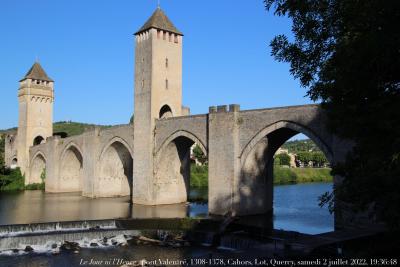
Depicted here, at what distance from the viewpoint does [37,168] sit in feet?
166

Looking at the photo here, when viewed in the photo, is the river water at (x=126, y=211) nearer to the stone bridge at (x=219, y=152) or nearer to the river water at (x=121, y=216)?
the river water at (x=121, y=216)

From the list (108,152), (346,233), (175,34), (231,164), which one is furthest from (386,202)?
(108,152)

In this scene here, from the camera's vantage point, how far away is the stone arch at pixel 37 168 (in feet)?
163

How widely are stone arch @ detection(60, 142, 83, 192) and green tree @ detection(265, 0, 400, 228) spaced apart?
37.0 m

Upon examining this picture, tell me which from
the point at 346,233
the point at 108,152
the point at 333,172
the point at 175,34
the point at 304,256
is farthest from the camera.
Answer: the point at 108,152

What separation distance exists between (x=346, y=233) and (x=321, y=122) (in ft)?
22.1

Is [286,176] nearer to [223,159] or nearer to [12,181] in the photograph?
[223,159]

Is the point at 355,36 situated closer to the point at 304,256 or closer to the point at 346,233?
the point at 304,256

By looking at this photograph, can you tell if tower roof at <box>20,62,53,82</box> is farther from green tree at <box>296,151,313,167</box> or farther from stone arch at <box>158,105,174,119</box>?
green tree at <box>296,151,313,167</box>

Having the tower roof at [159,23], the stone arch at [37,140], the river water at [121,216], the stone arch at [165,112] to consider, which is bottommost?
the river water at [121,216]

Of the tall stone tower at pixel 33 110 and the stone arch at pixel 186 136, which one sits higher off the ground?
the tall stone tower at pixel 33 110

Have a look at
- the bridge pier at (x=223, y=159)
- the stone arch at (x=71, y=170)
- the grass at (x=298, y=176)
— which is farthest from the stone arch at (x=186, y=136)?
the grass at (x=298, y=176)

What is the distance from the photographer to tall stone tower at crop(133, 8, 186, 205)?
31469 mm

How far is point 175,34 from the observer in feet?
108
